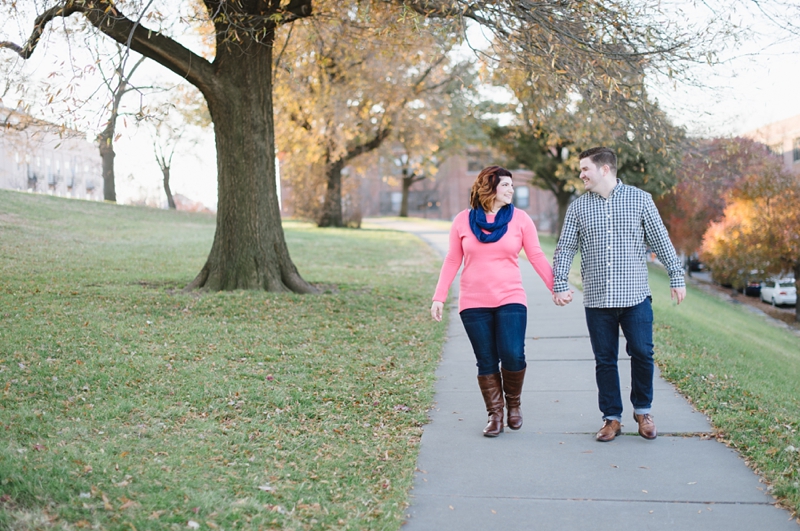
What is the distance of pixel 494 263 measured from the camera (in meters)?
5.24

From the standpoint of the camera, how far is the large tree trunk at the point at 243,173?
11.1 m

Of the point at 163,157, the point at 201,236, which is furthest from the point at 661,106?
the point at 163,157

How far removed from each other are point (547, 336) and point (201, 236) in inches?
667

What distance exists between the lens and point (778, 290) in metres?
32.0

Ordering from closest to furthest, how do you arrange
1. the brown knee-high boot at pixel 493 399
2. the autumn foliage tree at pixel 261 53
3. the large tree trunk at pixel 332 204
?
the brown knee-high boot at pixel 493 399 < the autumn foliage tree at pixel 261 53 < the large tree trunk at pixel 332 204

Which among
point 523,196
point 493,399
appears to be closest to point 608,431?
point 493,399

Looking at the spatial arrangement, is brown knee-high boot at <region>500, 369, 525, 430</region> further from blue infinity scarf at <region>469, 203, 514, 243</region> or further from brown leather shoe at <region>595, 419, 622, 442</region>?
blue infinity scarf at <region>469, 203, 514, 243</region>

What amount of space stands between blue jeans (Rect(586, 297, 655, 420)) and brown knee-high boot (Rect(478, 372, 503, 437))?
0.72 m

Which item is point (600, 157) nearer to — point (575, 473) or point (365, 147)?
point (575, 473)

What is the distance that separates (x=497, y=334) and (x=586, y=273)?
0.77m

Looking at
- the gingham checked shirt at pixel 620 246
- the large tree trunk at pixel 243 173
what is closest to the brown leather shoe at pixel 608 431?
the gingham checked shirt at pixel 620 246

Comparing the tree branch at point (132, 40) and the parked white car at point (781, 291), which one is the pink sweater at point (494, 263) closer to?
the tree branch at point (132, 40)

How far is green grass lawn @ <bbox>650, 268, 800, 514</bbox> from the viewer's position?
15.4ft

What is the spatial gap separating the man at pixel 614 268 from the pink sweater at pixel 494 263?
0.22m
